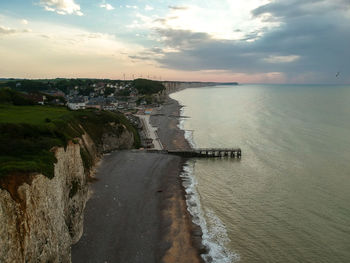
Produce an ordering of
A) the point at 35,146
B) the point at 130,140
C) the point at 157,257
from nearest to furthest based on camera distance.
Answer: the point at 35,146 < the point at 157,257 < the point at 130,140

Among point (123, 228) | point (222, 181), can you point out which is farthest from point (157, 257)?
point (222, 181)

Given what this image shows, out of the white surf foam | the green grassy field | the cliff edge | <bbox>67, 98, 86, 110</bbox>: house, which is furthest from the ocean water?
<bbox>67, 98, 86, 110</bbox>: house

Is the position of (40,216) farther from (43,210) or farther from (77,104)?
(77,104)

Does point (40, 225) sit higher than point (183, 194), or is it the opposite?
point (40, 225)

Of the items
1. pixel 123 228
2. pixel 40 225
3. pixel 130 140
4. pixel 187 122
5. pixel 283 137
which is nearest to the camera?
pixel 40 225

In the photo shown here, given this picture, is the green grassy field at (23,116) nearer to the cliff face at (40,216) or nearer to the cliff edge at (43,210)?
the cliff edge at (43,210)

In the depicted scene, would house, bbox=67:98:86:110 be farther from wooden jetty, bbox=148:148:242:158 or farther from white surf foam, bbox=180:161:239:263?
white surf foam, bbox=180:161:239:263

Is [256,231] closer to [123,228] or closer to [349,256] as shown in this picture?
[349,256]
